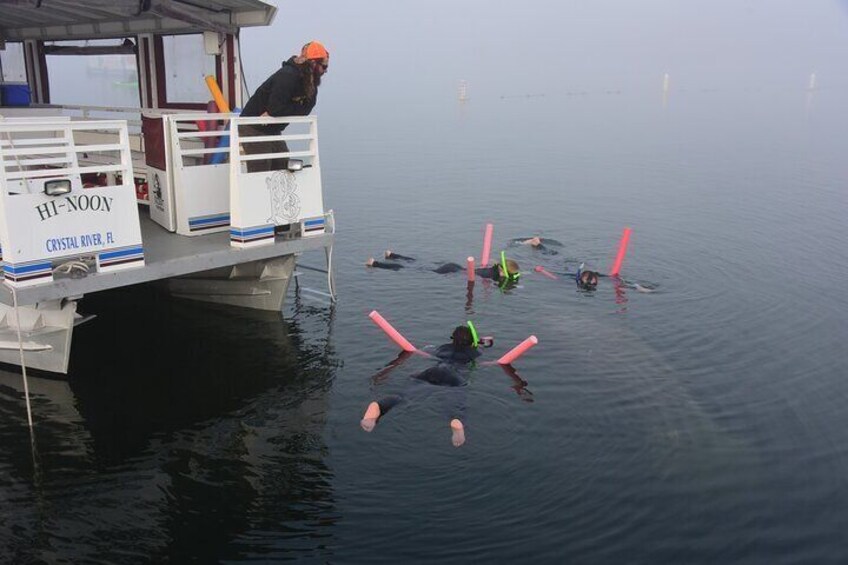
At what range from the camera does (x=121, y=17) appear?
13.9 m

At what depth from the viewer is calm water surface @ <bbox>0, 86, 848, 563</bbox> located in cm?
728

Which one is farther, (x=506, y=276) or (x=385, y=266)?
(x=385, y=266)

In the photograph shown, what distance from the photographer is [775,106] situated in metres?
97.5

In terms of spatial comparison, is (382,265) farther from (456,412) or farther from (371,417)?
(371,417)

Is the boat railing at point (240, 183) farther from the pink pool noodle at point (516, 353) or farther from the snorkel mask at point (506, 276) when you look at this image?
the snorkel mask at point (506, 276)

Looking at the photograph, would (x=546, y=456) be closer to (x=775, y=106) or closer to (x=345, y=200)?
(x=345, y=200)

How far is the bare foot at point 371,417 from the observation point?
30.2ft

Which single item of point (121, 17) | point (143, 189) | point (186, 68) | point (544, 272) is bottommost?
point (544, 272)

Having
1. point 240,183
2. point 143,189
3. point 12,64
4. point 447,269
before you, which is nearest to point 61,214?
point 240,183

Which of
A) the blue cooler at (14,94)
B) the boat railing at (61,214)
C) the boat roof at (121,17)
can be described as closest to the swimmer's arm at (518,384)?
the boat railing at (61,214)

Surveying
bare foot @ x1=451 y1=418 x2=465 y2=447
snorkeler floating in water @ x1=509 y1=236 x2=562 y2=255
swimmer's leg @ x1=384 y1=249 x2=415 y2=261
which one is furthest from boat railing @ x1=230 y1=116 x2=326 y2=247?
snorkeler floating in water @ x1=509 y1=236 x2=562 y2=255

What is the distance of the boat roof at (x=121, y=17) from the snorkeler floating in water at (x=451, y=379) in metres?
5.91

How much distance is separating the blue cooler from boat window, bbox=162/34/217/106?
393 cm

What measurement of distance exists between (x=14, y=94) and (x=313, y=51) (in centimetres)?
926
